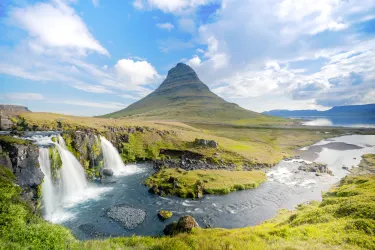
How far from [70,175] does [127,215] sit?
19.8 metres

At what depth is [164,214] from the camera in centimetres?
3506

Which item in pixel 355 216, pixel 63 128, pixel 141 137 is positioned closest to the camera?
pixel 355 216

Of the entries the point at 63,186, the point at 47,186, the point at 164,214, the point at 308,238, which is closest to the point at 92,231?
the point at 164,214

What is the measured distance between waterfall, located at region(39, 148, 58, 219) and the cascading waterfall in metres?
22.2

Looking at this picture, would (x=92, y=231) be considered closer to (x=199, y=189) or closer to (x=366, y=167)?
(x=199, y=189)

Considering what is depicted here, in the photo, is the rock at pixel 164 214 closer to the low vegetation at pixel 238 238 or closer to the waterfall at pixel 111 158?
the low vegetation at pixel 238 238

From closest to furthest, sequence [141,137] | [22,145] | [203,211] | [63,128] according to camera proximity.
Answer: [22,145] → [203,211] → [63,128] → [141,137]

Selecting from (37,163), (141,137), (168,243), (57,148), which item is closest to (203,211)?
(168,243)

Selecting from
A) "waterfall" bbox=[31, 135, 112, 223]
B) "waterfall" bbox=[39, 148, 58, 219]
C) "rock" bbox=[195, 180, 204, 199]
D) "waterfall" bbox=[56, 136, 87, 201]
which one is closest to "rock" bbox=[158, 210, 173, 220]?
"rock" bbox=[195, 180, 204, 199]

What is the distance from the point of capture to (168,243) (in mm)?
20266

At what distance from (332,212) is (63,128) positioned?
3031 inches

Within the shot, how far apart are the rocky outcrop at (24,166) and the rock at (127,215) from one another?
12.6 m

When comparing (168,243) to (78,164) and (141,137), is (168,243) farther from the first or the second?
(141,137)

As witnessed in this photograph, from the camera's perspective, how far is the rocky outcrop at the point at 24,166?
32219 mm
